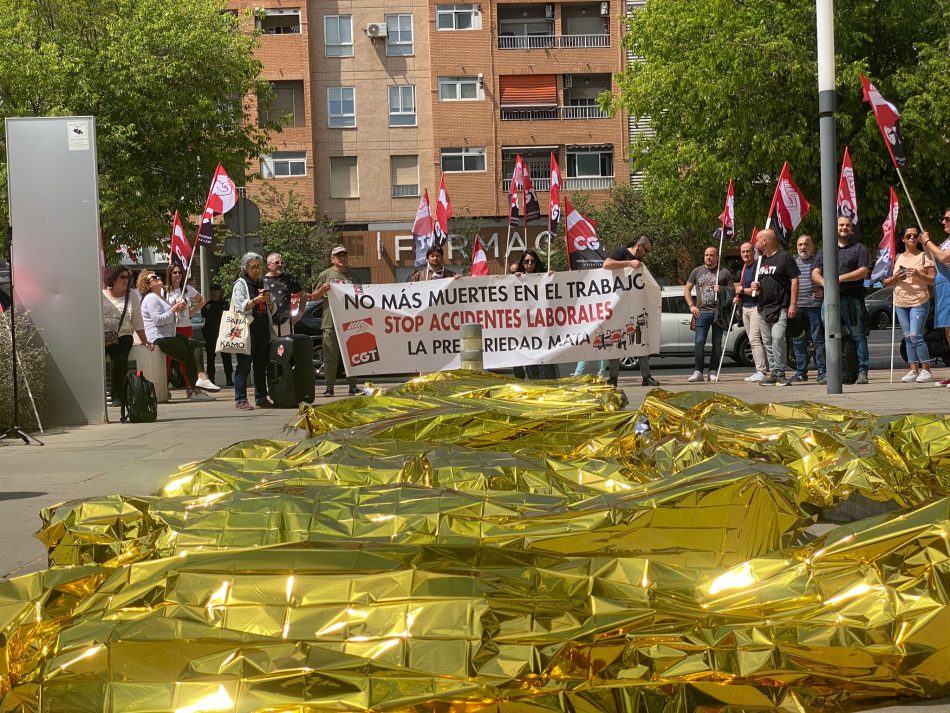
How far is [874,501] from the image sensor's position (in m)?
4.68

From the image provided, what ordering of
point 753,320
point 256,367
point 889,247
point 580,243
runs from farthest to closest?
point 580,243, point 889,247, point 753,320, point 256,367

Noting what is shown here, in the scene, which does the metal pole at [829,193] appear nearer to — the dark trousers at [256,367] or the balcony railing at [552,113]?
the dark trousers at [256,367]

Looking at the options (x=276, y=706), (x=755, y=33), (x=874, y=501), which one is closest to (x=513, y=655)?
(x=276, y=706)

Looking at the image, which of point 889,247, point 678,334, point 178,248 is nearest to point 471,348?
point 889,247

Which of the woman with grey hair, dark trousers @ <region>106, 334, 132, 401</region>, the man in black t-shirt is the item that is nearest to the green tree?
dark trousers @ <region>106, 334, 132, 401</region>

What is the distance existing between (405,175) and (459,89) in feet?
12.2

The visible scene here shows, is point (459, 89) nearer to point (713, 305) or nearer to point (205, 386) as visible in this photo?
point (205, 386)

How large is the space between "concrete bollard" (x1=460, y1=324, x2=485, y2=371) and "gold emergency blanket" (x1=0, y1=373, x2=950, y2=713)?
736cm

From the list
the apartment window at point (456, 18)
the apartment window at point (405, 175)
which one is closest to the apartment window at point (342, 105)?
the apartment window at point (405, 175)

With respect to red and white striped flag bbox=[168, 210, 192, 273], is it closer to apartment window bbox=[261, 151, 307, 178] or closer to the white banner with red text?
the white banner with red text

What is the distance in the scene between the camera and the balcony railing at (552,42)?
4706cm

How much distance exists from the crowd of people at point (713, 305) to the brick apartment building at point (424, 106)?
3074 centimetres

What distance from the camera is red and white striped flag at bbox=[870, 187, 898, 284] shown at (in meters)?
16.4

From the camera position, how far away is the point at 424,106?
4716 centimetres
